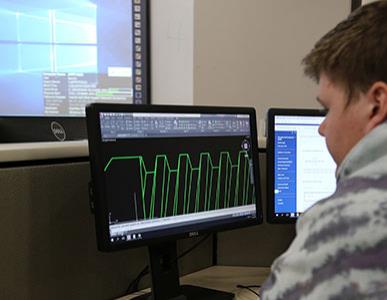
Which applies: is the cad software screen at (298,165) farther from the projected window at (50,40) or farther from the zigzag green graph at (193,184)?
the projected window at (50,40)

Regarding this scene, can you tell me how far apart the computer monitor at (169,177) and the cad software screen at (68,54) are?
1.49 m

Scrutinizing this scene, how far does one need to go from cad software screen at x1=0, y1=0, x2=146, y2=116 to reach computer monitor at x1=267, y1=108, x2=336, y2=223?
1.45 metres

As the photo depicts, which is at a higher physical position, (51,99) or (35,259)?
(51,99)

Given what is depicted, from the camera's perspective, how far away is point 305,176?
1.42 metres

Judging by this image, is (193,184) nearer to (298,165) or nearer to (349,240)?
(298,165)

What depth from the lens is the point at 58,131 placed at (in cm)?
147

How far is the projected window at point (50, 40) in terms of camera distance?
8.54 feet

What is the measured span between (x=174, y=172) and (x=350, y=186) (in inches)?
24.7

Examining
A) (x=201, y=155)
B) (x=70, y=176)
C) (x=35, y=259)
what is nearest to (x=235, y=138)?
(x=201, y=155)

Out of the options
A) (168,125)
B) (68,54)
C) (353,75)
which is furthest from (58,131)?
(68,54)

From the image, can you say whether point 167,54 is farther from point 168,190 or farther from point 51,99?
point 168,190

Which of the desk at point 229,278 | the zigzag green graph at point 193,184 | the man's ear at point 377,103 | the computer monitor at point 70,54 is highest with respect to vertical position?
the computer monitor at point 70,54

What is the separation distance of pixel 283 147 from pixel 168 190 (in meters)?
0.40

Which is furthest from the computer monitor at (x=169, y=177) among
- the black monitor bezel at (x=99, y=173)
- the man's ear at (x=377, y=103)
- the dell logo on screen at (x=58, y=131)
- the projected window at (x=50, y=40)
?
the projected window at (x=50, y=40)
